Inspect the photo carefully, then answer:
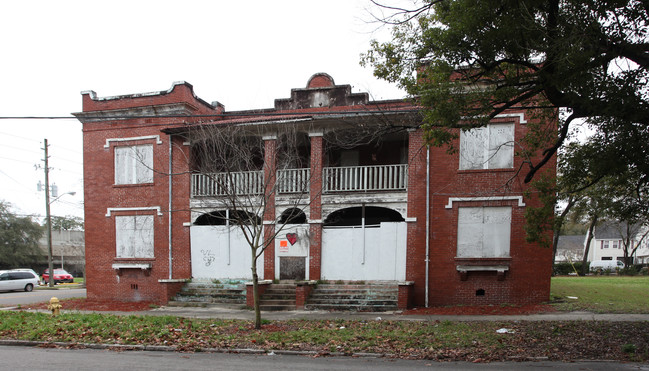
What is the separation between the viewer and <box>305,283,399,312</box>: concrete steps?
15.6 meters

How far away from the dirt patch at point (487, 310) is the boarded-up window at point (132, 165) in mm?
12535

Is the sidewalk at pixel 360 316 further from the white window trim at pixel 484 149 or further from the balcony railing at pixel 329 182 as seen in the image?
the white window trim at pixel 484 149

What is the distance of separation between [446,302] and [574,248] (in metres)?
65.7

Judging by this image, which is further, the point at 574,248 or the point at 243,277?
the point at 574,248

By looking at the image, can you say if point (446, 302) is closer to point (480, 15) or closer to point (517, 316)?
point (517, 316)

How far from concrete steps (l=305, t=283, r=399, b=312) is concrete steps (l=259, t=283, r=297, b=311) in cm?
74

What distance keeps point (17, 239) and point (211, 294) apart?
37.7 meters

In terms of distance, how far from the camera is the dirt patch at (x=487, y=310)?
14.0m

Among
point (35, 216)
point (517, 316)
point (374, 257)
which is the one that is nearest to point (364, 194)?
point (374, 257)

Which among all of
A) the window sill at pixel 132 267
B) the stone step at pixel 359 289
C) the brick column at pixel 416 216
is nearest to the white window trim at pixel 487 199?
the brick column at pixel 416 216

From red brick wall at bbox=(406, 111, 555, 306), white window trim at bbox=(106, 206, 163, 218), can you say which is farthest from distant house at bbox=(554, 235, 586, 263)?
white window trim at bbox=(106, 206, 163, 218)

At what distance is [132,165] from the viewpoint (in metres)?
20.4

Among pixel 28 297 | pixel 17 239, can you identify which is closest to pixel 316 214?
pixel 28 297

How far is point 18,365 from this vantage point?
860cm
